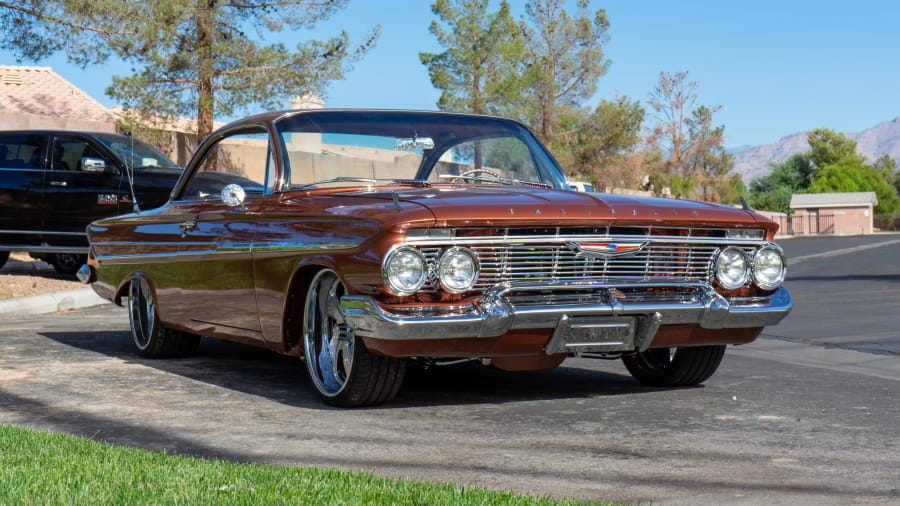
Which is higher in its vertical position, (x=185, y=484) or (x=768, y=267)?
(x=768, y=267)

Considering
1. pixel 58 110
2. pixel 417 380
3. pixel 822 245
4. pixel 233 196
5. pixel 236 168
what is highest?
pixel 58 110

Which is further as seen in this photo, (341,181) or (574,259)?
(341,181)

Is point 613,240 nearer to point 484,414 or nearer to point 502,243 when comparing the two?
point 502,243

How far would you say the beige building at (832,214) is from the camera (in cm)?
7900

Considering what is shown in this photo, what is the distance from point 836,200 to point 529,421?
93.4 meters

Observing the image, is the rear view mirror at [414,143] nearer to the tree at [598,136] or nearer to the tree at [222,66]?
the tree at [222,66]

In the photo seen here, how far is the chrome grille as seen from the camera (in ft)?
17.4

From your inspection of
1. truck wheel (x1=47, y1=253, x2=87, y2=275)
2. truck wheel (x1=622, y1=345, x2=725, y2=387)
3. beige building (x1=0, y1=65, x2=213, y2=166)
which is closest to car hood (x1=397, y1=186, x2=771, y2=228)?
truck wheel (x1=622, y1=345, x2=725, y2=387)

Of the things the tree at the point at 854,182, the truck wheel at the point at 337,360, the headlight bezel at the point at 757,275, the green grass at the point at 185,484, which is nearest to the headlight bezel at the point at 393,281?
the truck wheel at the point at 337,360

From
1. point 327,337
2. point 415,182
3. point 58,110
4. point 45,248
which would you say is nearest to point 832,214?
point 58,110

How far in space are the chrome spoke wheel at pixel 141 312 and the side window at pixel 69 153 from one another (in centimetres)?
727

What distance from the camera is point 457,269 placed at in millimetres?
5254

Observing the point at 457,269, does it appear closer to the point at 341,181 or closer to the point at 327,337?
the point at 327,337

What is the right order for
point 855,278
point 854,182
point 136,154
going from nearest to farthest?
1. point 136,154
2. point 855,278
3. point 854,182
